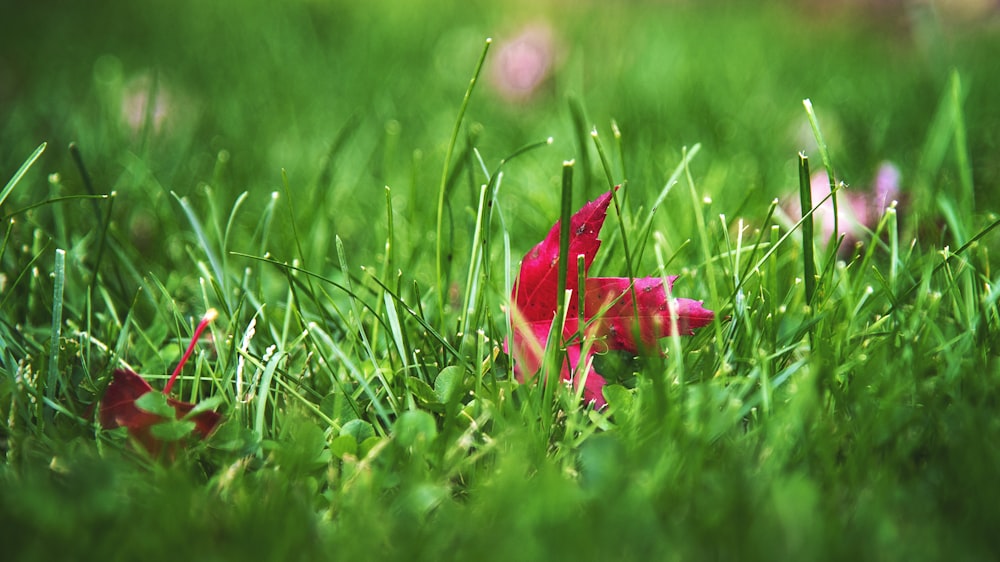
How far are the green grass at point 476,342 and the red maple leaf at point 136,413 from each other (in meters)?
0.02

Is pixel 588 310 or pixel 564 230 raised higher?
pixel 564 230

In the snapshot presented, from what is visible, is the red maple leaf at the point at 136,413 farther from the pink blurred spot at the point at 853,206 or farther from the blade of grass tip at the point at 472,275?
the pink blurred spot at the point at 853,206

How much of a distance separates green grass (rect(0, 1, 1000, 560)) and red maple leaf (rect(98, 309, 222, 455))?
2 cm

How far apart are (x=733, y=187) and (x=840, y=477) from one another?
0.81 metres

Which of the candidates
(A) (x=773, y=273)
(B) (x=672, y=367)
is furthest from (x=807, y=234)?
(B) (x=672, y=367)

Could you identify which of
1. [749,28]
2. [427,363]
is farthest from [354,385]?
[749,28]

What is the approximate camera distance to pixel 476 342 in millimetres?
924

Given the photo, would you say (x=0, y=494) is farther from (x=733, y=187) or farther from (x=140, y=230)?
(x=733, y=187)

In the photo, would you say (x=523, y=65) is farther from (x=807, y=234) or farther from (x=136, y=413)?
(x=136, y=413)

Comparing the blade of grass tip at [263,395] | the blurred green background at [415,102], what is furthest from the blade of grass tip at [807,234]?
the blade of grass tip at [263,395]

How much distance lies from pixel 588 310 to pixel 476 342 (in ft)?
0.43

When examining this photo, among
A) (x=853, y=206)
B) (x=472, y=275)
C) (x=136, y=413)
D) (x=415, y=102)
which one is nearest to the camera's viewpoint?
(x=136, y=413)

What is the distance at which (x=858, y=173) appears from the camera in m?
1.50

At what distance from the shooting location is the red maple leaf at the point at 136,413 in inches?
31.5
